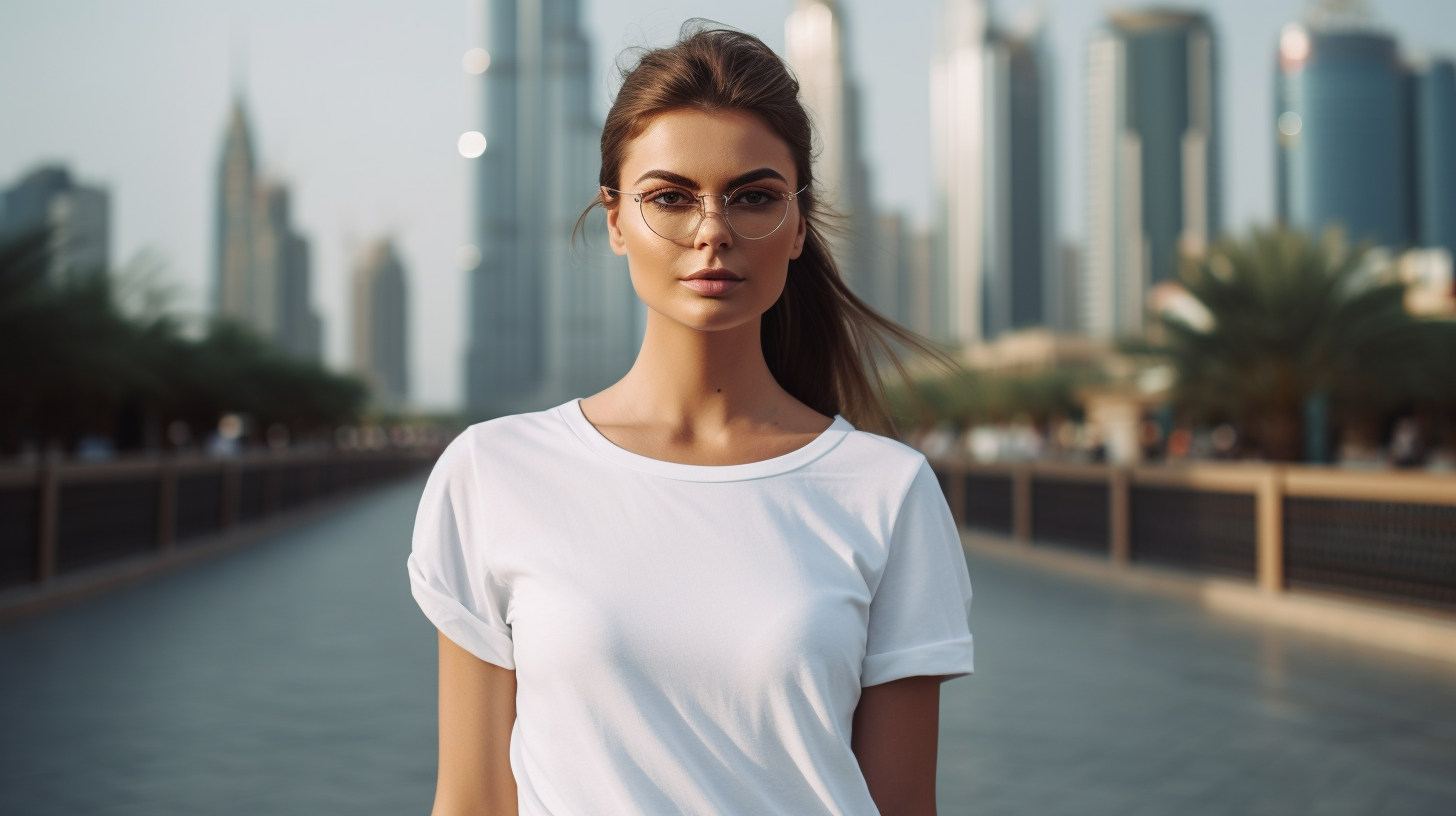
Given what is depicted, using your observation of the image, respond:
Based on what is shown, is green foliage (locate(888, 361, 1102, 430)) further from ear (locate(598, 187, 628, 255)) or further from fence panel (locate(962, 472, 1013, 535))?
ear (locate(598, 187, 628, 255))

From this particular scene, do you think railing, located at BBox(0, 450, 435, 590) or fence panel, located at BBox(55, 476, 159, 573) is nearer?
railing, located at BBox(0, 450, 435, 590)

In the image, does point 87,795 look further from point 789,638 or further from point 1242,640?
point 1242,640

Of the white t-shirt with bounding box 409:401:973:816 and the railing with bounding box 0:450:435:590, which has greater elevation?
the white t-shirt with bounding box 409:401:973:816

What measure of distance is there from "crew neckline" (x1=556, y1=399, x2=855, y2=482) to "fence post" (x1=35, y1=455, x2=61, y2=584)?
33.7ft

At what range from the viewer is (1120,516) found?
46.1ft

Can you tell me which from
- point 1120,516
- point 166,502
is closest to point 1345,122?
point 1120,516

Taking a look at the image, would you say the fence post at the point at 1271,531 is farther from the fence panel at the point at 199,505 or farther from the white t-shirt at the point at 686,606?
the fence panel at the point at 199,505

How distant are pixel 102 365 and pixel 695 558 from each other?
16.2 metres

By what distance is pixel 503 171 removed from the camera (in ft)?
553

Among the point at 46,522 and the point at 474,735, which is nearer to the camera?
the point at 474,735

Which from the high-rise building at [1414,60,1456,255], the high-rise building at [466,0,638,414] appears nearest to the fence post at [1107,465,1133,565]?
the high-rise building at [466,0,638,414]

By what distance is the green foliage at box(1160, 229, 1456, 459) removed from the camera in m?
14.6

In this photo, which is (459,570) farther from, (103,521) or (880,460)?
(103,521)

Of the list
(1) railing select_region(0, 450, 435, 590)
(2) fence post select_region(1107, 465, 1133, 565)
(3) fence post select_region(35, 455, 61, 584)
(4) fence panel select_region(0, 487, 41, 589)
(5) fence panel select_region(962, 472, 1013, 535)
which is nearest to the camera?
(4) fence panel select_region(0, 487, 41, 589)
